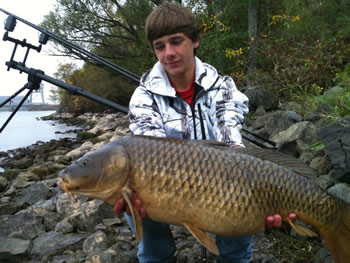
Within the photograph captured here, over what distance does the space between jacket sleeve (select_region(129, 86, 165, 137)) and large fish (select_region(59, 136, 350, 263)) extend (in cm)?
39

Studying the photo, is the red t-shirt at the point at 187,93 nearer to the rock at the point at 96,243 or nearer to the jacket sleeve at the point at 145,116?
the jacket sleeve at the point at 145,116

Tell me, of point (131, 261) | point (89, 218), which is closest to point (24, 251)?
point (89, 218)

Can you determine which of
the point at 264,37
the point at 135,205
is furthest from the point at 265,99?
the point at 135,205

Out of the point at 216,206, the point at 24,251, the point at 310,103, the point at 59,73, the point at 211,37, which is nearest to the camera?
the point at 216,206

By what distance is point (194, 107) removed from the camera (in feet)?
6.55

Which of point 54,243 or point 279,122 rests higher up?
point 279,122

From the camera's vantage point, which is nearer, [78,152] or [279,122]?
[279,122]

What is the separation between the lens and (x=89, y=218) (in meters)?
2.95

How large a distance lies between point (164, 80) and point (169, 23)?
329 millimetres

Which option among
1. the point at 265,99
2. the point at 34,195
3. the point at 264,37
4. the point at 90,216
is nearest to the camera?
the point at 90,216

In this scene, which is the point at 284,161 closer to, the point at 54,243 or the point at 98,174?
the point at 98,174

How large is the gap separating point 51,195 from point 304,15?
6054mm

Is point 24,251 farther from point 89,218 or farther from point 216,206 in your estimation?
point 216,206

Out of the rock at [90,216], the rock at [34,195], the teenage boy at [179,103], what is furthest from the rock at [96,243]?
the rock at [34,195]
